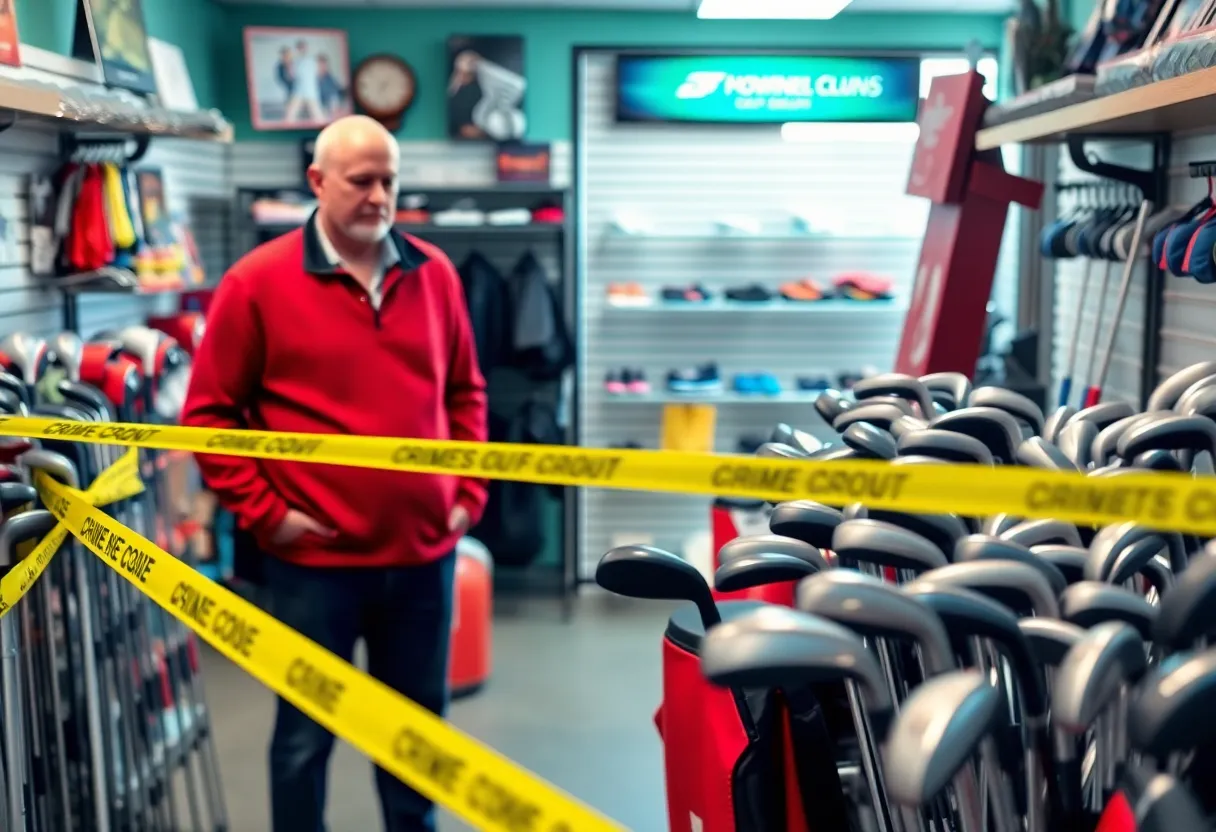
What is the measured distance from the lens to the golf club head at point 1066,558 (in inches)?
45.6

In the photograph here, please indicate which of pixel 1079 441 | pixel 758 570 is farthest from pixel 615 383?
pixel 758 570

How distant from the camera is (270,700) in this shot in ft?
15.3

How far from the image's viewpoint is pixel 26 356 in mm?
3000

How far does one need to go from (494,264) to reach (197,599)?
5.02m

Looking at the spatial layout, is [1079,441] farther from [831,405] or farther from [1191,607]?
[1191,607]

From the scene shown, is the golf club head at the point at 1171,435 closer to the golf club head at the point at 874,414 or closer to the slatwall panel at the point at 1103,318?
the golf club head at the point at 874,414

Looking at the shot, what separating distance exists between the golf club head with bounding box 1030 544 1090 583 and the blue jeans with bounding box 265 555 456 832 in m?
1.77

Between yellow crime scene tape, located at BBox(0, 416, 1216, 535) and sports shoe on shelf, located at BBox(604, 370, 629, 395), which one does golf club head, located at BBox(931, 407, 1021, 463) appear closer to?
yellow crime scene tape, located at BBox(0, 416, 1216, 535)

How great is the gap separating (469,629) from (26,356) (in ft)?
7.09

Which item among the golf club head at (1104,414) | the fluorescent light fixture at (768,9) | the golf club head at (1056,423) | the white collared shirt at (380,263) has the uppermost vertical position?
the fluorescent light fixture at (768,9)

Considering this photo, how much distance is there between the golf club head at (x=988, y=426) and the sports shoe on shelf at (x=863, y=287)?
4.56 metres

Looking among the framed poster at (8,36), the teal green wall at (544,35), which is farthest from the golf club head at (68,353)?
the teal green wall at (544,35)

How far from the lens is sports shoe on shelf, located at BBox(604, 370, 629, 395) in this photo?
20.0 feet

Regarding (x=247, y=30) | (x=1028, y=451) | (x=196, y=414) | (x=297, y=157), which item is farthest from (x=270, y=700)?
(x=1028, y=451)
